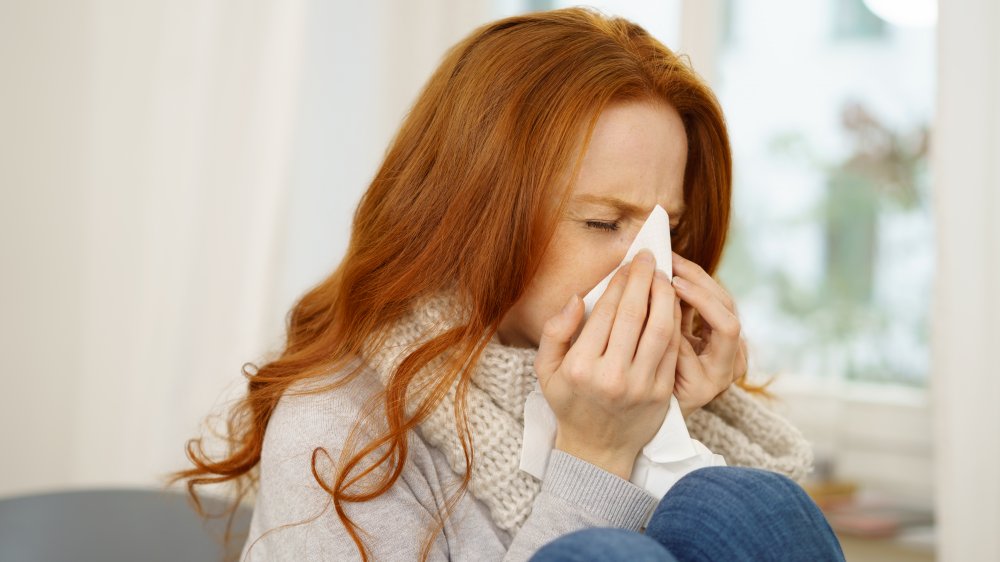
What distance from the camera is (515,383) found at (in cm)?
106

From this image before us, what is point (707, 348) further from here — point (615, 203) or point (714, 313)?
point (615, 203)

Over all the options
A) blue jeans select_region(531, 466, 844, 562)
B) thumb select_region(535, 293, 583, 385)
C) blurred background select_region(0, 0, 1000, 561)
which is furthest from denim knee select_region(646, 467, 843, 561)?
blurred background select_region(0, 0, 1000, 561)

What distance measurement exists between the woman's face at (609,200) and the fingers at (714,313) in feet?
0.27

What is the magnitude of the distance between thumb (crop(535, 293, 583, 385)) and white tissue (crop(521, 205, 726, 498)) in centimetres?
4

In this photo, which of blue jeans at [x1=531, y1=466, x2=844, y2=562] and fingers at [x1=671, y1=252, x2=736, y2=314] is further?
fingers at [x1=671, y1=252, x2=736, y2=314]

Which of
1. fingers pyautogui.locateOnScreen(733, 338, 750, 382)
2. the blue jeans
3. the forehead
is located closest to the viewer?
the blue jeans

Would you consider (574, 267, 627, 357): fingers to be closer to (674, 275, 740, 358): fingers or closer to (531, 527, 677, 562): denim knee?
(674, 275, 740, 358): fingers

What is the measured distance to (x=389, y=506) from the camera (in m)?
0.97

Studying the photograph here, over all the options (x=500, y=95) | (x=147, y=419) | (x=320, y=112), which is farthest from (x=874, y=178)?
(x=147, y=419)

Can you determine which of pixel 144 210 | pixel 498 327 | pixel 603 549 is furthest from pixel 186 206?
pixel 603 549

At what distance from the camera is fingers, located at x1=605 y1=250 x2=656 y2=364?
3.09ft

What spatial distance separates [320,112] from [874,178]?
1520mm

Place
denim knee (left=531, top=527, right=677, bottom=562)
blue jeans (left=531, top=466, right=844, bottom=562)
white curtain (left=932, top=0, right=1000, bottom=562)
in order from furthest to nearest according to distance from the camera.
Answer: white curtain (left=932, top=0, right=1000, bottom=562) < blue jeans (left=531, top=466, right=844, bottom=562) < denim knee (left=531, top=527, right=677, bottom=562)

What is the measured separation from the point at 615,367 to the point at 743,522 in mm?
218
